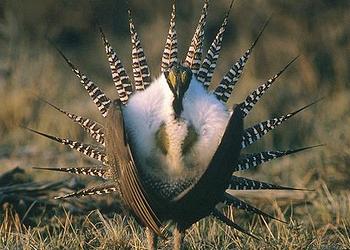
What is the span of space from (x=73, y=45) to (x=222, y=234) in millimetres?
7709

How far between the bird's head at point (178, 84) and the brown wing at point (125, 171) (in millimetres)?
220

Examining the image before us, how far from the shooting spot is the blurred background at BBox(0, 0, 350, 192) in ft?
23.6

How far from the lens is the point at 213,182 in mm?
4160

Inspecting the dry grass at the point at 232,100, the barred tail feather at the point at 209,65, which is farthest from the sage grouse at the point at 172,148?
the dry grass at the point at 232,100

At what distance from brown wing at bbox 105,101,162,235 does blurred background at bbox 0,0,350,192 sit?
2.29m

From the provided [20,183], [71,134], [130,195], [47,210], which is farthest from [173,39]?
[71,134]

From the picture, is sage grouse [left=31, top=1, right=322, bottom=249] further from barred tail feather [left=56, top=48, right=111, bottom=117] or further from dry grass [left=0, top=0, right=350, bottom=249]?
dry grass [left=0, top=0, right=350, bottom=249]

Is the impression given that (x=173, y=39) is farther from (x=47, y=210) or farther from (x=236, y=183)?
(x=47, y=210)

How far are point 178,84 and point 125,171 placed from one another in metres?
0.40

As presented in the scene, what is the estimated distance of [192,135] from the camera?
13.7 ft

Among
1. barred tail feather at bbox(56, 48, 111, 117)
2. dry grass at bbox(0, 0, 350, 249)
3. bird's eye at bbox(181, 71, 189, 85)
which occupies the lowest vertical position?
dry grass at bbox(0, 0, 350, 249)

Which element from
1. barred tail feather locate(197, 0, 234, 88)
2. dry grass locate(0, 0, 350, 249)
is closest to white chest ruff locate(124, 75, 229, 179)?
barred tail feather locate(197, 0, 234, 88)

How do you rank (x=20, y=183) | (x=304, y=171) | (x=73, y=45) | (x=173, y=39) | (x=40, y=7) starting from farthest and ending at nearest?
1. (x=40, y=7)
2. (x=73, y=45)
3. (x=304, y=171)
4. (x=20, y=183)
5. (x=173, y=39)

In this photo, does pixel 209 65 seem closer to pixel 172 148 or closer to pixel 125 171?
pixel 172 148
